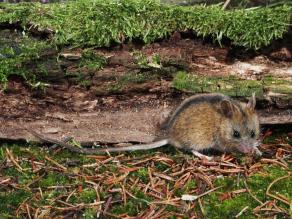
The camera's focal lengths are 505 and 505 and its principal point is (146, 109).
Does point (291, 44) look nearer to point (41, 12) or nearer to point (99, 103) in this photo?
point (99, 103)

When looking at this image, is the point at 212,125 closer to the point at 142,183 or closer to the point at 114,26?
the point at 142,183

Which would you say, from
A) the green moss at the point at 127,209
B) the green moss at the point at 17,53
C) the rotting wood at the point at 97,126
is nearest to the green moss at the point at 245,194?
the green moss at the point at 127,209

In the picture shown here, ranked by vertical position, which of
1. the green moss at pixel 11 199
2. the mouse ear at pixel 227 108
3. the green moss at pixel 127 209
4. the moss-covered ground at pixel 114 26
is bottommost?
the green moss at pixel 11 199

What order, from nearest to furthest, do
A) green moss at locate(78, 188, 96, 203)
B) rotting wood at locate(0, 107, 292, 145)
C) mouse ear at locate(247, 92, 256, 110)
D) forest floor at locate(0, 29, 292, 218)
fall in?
green moss at locate(78, 188, 96, 203), forest floor at locate(0, 29, 292, 218), mouse ear at locate(247, 92, 256, 110), rotting wood at locate(0, 107, 292, 145)

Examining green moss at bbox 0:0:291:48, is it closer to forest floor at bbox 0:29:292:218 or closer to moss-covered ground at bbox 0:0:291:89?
moss-covered ground at bbox 0:0:291:89

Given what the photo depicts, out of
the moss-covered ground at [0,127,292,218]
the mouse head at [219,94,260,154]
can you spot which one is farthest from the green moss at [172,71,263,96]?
the moss-covered ground at [0,127,292,218]

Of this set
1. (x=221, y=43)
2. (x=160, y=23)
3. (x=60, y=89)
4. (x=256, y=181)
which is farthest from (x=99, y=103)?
(x=256, y=181)

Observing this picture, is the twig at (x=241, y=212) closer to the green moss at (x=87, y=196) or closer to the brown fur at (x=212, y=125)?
the brown fur at (x=212, y=125)
